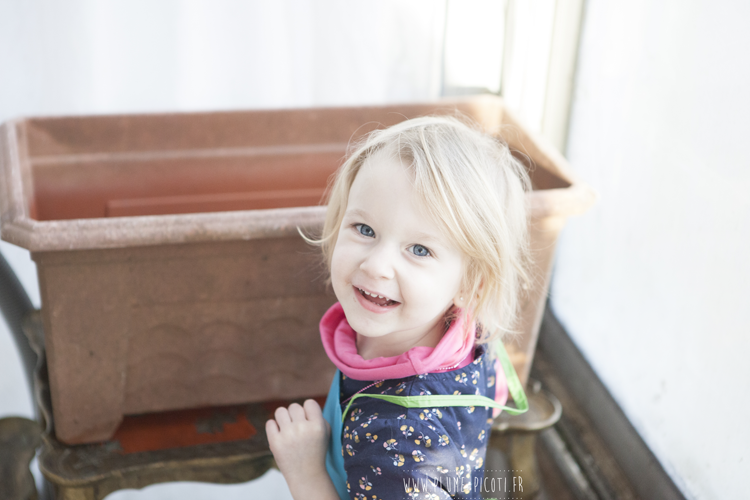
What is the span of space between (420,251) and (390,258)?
0.12 feet

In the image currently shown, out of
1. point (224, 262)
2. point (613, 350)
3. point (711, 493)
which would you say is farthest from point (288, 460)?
point (613, 350)

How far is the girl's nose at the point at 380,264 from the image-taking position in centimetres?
70

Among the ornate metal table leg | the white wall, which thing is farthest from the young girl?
the ornate metal table leg

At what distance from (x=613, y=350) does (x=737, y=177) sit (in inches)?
19.0

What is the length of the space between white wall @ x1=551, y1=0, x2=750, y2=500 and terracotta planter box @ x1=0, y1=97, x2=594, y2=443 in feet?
0.62

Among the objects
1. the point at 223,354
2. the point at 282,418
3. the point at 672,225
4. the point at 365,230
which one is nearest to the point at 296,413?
the point at 282,418

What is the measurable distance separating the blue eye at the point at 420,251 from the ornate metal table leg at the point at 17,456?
→ 2.45 ft

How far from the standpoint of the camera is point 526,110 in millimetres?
1396

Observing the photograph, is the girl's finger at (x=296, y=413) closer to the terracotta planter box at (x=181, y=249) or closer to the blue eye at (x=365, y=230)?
the terracotta planter box at (x=181, y=249)

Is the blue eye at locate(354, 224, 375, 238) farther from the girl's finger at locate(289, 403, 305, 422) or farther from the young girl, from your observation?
the girl's finger at locate(289, 403, 305, 422)

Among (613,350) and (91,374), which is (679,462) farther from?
(91,374)

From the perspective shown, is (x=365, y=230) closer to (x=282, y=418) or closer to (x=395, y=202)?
(x=395, y=202)

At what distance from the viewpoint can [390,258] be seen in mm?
707

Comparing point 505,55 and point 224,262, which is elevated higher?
point 505,55
